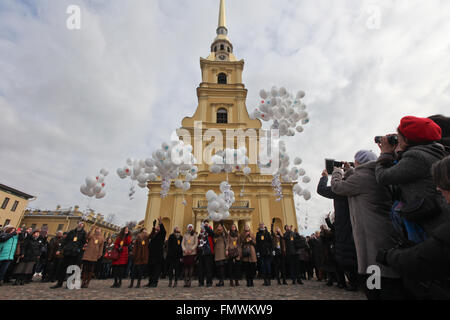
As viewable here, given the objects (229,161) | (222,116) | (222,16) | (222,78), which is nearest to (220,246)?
(229,161)

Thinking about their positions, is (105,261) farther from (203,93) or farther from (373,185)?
(203,93)

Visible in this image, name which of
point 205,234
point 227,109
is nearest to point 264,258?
point 205,234

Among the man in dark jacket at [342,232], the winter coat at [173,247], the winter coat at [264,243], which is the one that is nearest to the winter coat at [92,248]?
the winter coat at [173,247]

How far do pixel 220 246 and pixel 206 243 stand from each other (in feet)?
2.13

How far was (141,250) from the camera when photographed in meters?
7.33

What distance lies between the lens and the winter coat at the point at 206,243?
7395 mm

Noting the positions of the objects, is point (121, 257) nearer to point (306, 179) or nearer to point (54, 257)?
point (54, 257)

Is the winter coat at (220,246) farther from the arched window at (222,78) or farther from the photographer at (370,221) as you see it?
the arched window at (222,78)

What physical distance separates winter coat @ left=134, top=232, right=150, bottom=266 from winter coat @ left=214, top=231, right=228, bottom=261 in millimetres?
2418

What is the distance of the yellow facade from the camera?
17812 mm

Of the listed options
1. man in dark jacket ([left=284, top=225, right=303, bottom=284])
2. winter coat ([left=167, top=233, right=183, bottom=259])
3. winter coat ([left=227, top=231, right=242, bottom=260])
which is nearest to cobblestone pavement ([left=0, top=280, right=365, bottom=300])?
winter coat ([left=227, top=231, right=242, bottom=260])

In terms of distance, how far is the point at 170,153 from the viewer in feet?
30.2

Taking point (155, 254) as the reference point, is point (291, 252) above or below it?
above

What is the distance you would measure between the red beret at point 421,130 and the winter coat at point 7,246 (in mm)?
11146
